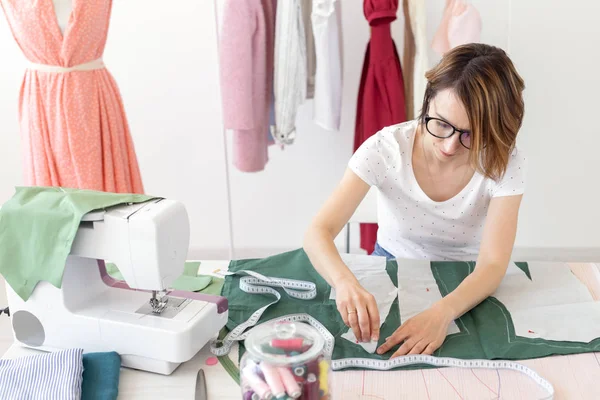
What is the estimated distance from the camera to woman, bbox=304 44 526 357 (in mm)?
1417

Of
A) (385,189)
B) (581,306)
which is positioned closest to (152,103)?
(385,189)

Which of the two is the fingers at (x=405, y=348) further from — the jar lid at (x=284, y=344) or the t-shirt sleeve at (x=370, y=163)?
the t-shirt sleeve at (x=370, y=163)

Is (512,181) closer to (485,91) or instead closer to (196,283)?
(485,91)

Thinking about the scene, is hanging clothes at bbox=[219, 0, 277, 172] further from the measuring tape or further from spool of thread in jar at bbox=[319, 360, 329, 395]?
spool of thread in jar at bbox=[319, 360, 329, 395]

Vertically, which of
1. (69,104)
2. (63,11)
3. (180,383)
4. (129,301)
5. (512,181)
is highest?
(63,11)

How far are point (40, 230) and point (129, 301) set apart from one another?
23 cm

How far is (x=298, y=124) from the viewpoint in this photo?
10.6 feet

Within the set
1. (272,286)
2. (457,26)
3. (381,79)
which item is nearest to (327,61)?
(381,79)

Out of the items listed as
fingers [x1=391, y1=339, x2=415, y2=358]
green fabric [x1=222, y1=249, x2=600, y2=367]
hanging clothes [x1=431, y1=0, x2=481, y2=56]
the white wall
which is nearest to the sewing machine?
green fabric [x1=222, y1=249, x2=600, y2=367]

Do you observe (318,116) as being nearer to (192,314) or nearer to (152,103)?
(152,103)

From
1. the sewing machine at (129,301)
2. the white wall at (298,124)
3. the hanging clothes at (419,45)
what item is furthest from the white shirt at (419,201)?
A: the white wall at (298,124)

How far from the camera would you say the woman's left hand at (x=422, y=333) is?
1325 mm

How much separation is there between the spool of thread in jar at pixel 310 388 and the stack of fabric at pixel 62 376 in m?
0.41

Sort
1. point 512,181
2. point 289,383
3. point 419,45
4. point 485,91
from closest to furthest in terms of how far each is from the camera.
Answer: point 289,383
point 485,91
point 512,181
point 419,45
